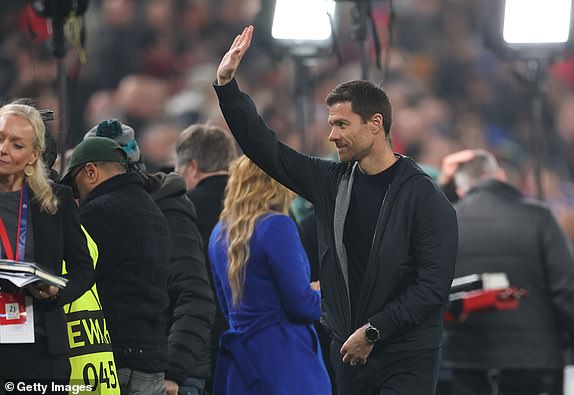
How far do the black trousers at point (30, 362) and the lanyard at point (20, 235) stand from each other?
0.26 meters

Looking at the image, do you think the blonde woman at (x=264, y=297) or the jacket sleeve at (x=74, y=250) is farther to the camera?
the blonde woman at (x=264, y=297)

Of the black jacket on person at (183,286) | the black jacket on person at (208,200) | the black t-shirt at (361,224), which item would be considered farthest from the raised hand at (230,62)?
the black jacket on person at (208,200)

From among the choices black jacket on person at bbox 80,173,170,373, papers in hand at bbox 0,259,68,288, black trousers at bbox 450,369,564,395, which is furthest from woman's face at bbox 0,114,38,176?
black trousers at bbox 450,369,564,395

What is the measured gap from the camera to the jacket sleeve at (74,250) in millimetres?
4672

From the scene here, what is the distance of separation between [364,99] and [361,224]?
48 centimetres

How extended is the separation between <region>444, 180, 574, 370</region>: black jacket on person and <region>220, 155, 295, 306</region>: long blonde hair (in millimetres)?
2284

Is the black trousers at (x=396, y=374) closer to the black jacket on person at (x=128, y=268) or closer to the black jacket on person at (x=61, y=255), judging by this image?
the black jacket on person at (x=128, y=268)

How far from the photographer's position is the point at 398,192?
5.29 m

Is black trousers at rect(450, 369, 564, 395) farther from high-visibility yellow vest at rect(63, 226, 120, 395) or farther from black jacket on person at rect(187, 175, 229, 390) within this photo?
high-visibility yellow vest at rect(63, 226, 120, 395)

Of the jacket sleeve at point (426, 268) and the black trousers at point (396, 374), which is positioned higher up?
the jacket sleeve at point (426, 268)

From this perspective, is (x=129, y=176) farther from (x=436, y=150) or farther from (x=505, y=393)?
(x=436, y=150)

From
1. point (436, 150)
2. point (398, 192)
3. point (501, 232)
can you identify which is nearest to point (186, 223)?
point (398, 192)

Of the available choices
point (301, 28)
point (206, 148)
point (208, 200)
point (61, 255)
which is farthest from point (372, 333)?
point (301, 28)

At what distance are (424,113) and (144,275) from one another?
7543 millimetres
